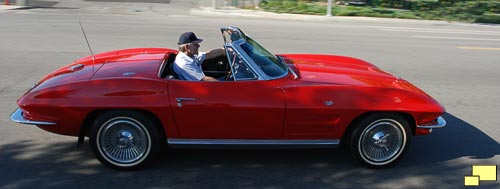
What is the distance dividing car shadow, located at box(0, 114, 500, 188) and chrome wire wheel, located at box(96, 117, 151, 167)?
125mm

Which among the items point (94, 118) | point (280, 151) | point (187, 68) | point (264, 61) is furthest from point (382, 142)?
point (94, 118)

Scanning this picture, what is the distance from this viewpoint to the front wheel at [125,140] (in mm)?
4469

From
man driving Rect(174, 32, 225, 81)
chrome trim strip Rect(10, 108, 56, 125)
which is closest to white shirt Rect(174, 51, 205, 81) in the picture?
man driving Rect(174, 32, 225, 81)

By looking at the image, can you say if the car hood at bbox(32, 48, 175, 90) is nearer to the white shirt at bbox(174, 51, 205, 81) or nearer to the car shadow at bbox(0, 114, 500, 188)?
the white shirt at bbox(174, 51, 205, 81)

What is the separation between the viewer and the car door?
14.6 ft

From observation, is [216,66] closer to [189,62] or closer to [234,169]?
[189,62]

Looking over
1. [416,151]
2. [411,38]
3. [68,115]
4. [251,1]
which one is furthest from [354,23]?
[68,115]

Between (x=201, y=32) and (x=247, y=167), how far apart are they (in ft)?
32.8

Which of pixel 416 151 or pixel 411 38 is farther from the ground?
pixel 411 38

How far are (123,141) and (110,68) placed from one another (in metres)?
0.81

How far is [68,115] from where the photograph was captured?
4465 mm

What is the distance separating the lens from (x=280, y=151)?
17.2ft

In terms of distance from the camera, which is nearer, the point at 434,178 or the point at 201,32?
the point at 434,178

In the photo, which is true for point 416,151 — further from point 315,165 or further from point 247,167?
point 247,167
